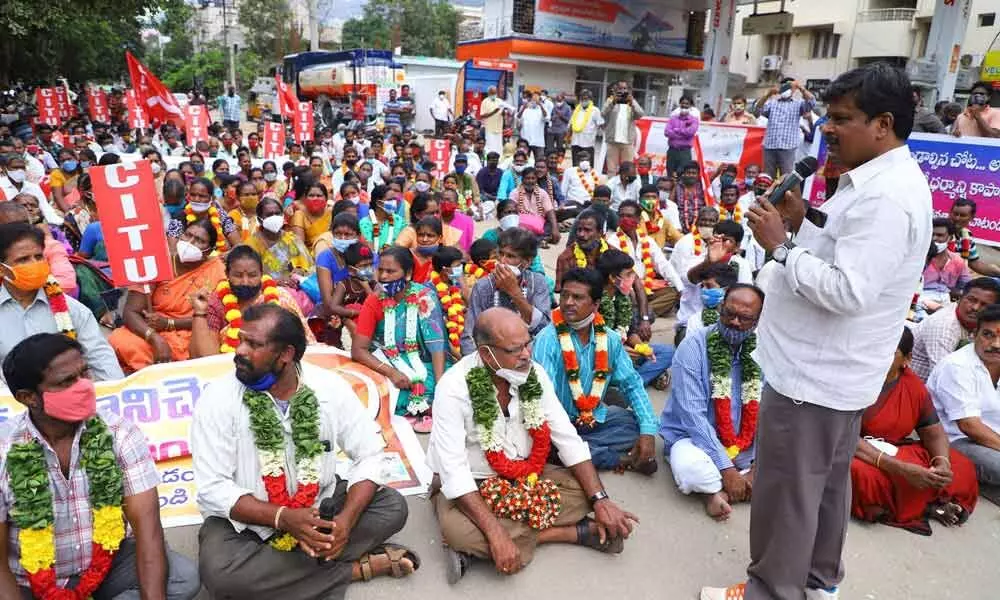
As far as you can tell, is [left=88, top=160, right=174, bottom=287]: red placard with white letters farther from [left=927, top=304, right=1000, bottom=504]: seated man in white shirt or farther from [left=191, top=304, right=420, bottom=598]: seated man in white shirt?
[left=927, top=304, right=1000, bottom=504]: seated man in white shirt

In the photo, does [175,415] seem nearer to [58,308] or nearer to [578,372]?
[58,308]

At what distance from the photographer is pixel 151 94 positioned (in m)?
11.6

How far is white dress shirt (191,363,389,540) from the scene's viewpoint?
2.66 metres

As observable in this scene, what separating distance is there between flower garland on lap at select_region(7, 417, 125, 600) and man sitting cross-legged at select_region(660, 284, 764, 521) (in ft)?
8.76

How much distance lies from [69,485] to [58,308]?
5.44ft

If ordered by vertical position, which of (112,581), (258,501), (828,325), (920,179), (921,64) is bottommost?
(112,581)

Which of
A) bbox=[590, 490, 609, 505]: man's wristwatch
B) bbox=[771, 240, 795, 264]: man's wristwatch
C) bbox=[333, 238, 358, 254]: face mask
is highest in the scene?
bbox=[771, 240, 795, 264]: man's wristwatch

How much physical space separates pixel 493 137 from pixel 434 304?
41.8ft

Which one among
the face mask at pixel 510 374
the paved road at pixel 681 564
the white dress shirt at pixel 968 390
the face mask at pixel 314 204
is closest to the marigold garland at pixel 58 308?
the paved road at pixel 681 564

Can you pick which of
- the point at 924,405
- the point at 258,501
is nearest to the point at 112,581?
the point at 258,501

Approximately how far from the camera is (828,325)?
2221 mm

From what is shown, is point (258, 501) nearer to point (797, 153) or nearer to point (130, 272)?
point (130, 272)

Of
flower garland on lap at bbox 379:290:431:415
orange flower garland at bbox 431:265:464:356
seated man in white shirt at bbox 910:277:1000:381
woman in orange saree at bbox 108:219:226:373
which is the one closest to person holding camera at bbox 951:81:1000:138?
seated man in white shirt at bbox 910:277:1000:381

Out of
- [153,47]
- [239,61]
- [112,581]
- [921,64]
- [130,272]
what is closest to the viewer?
[112,581]
